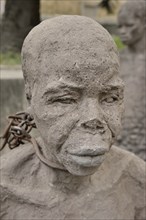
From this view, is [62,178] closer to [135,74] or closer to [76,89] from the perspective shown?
[76,89]

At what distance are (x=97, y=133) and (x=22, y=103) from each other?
147cm

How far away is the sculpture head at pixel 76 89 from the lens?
1.57m

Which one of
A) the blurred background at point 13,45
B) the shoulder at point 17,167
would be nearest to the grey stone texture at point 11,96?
the blurred background at point 13,45

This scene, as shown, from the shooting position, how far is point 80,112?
158cm

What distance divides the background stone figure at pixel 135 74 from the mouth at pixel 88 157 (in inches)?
95.7

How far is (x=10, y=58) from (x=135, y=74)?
2.54ft

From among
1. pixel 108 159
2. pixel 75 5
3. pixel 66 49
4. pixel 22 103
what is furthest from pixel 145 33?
pixel 75 5

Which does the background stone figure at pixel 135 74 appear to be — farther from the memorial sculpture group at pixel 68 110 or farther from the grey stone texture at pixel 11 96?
the memorial sculpture group at pixel 68 110

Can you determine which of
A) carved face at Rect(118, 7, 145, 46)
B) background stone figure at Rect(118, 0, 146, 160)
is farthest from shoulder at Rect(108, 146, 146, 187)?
carved face at Rect(118, 7, 145, 46)

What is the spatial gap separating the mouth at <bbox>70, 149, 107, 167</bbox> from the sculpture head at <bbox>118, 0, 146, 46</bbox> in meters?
2.55

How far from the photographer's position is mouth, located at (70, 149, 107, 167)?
158cm

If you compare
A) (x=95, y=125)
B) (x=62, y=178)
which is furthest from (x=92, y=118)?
(x=62, y=178)

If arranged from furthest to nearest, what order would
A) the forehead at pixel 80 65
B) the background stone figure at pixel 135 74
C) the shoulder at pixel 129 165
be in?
the background stone figure at pixel 135 74 < the shoulder at pixel 129 165 < the forehead at pixel 80 65

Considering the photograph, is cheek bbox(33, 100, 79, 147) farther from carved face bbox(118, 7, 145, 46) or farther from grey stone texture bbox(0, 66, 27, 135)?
carved face bbox(118, 7, 145, 46)
